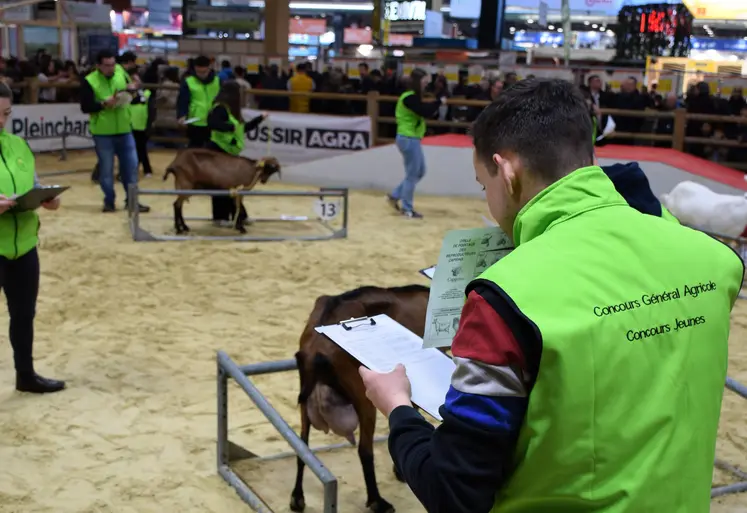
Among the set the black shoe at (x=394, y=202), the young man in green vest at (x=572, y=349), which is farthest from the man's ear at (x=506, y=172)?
the black shoe at (x=394, y=202)

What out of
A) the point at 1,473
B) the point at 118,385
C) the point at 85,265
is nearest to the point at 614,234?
the point at 1,473

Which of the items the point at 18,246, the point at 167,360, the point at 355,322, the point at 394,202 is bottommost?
the point at 167,360

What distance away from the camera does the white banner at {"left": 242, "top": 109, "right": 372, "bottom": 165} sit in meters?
13.0

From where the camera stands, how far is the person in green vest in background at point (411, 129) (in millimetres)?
9680

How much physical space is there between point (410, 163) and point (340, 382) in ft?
22.7

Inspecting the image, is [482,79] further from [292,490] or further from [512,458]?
[512,458]

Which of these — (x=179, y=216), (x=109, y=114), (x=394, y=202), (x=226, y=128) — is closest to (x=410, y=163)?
(x=394, y=202)

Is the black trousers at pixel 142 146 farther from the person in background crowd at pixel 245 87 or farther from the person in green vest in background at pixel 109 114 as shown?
the person in green vest in background at pixel 109 114

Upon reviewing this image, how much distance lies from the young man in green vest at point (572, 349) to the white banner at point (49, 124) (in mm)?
Result: 12066

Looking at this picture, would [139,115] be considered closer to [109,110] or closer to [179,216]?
[109,110]

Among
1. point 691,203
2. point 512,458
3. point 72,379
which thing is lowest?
point 72,379

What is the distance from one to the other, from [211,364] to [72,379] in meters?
0.80

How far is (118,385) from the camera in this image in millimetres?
4938

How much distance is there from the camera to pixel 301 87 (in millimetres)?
14906
